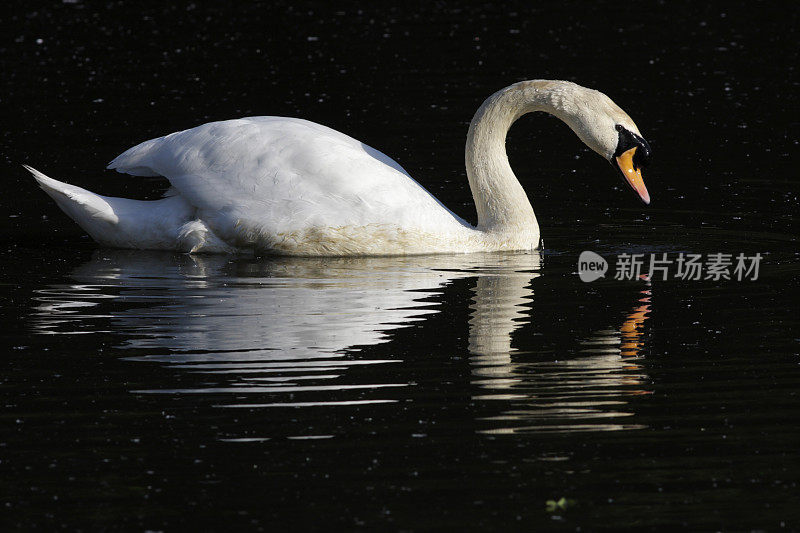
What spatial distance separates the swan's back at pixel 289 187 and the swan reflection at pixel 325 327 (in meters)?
0.31

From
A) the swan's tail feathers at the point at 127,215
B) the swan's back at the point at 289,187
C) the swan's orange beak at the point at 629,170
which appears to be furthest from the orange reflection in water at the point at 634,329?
the swan's tail feathers at the point at 127,215

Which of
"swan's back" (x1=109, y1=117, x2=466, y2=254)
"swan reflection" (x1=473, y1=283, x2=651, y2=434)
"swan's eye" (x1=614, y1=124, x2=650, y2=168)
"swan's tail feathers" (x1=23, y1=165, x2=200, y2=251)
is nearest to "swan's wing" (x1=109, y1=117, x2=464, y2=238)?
"swan's back" (x1=109, y1=117, x2=466, y2=254)

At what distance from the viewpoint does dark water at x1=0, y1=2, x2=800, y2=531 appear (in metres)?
6.21

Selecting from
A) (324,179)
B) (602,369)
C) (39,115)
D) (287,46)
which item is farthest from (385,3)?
(602,369)

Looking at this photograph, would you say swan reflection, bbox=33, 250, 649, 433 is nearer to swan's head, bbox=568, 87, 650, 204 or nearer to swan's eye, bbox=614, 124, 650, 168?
swan's head, bbox=568, 87, 650, 204

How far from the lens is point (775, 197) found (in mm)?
13500

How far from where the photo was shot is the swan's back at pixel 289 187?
36.6 ft

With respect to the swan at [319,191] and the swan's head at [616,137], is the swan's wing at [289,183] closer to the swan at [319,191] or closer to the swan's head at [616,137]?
the swan at [319,191]

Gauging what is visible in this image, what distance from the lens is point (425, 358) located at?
8352mm

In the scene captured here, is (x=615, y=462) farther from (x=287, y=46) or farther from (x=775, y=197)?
(x=287, y=46)

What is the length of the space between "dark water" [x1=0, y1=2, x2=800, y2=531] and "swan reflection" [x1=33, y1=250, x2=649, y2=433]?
0.03m

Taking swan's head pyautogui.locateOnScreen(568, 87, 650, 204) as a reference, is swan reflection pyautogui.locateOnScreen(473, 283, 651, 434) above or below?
below

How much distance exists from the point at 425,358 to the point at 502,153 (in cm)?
405

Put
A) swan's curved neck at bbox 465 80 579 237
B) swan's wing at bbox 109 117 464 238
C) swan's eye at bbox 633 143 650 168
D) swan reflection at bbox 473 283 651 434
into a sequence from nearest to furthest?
1. swan reflection at bbox 473 283 651 434
2. swan's wing at bbox 109 117 464 238
3. swan's eye at bbox 633 143 650 168
4. swan's curved neck at bbox 465 80 579 237
